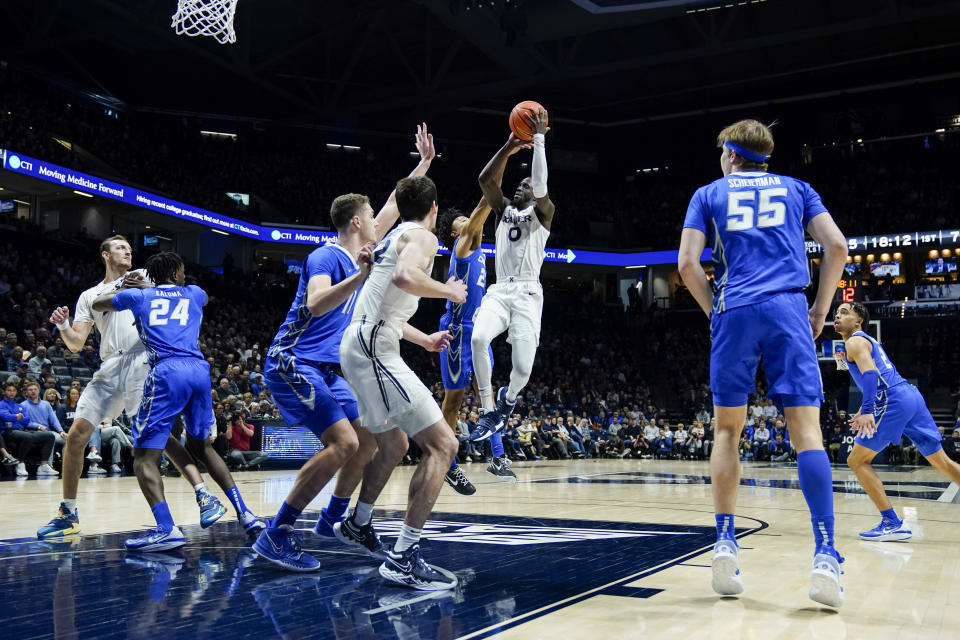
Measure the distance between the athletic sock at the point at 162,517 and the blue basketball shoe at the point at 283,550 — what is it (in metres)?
0.94

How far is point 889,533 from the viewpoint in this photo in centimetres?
549

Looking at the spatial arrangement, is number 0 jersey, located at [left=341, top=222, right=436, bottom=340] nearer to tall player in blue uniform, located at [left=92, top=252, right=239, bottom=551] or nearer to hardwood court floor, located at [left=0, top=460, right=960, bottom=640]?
hardwood court floor, located at [left=0, top=460, right=960, bottom=640]

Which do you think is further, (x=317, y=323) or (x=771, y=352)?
(x=317, y=323)

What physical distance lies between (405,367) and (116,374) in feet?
9.23

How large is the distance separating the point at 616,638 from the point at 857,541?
3.19 m

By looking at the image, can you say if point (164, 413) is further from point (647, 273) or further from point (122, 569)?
point (647, 273)

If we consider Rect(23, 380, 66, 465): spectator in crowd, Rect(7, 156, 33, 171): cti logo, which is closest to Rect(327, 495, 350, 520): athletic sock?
Rect(23, 380, 66, 465): spectator in crowd

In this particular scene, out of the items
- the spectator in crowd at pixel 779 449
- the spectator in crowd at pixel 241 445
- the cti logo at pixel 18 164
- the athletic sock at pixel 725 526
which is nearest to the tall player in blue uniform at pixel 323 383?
the athletic sock at pixel 725 526

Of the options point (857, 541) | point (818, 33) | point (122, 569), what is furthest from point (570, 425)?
point (122, 569)

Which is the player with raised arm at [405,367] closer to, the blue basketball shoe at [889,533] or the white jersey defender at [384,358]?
the white jersey defender at [384,358]

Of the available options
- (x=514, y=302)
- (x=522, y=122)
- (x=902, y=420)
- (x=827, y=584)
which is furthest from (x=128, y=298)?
(x=902, y=420)

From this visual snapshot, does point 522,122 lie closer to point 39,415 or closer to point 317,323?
point 317,323

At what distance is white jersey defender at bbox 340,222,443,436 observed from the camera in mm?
3975

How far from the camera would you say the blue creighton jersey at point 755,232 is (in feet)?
12.3
